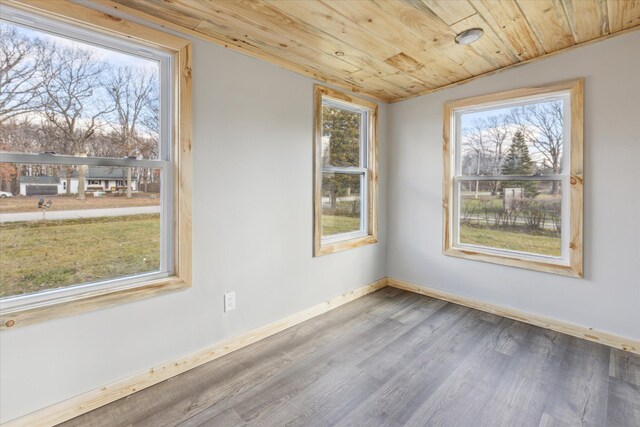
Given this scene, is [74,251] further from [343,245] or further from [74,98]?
[343,245]

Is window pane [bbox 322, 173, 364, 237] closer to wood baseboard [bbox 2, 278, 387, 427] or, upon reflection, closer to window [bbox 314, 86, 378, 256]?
window [bbox 314, 86, 378, 256]

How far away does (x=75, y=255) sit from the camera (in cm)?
174

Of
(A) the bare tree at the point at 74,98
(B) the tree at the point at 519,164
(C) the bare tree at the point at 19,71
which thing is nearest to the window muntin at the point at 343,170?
(B) the tree at the point at 519,164

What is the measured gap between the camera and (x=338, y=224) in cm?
333

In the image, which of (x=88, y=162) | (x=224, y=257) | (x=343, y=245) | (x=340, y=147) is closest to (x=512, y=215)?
(x=343, y=245)

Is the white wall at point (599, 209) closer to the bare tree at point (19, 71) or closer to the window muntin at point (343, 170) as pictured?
the window muntin at point (343, 170)

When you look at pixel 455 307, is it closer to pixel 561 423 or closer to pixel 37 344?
pixel 561 423

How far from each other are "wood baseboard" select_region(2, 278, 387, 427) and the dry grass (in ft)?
3.39

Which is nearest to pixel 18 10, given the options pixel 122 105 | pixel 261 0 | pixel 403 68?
pixel 122 105

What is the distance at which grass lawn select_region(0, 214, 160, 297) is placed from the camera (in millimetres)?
1574

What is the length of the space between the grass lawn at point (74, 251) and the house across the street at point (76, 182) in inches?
6.7

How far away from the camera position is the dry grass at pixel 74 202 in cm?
156

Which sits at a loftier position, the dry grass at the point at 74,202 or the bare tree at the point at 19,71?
the bare tree at the point at 19,71

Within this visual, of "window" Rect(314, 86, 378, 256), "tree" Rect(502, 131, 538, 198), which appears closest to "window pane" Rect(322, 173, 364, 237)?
"window" Rect(314, 86, 378, 256)
